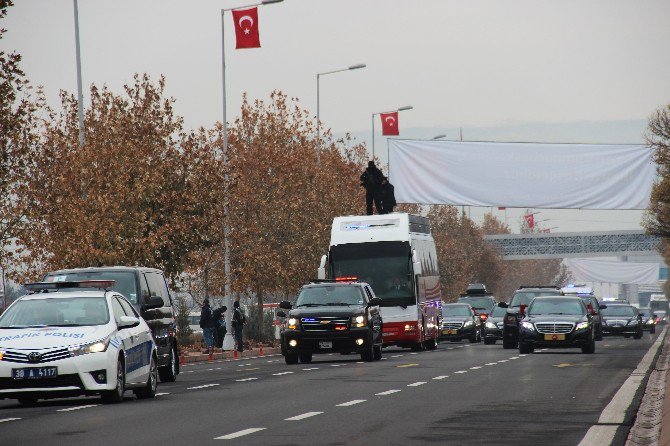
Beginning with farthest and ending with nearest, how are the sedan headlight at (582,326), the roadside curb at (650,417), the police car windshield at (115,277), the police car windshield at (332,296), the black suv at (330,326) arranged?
the sedan headlight at (582,326), the police car windshield at (332,296), the black suv at (330,326), the police car windshield at (115,277), the roadside curb at (650,417)

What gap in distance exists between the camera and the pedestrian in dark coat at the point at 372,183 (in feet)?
152

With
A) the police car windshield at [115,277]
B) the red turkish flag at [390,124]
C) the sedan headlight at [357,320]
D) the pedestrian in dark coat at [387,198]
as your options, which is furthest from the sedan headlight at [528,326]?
the red turkish flag at [390,124]

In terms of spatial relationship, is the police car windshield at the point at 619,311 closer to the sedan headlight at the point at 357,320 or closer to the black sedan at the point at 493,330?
the black sedan at the point at 493,330

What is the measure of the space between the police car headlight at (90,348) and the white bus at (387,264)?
21885 millimetres

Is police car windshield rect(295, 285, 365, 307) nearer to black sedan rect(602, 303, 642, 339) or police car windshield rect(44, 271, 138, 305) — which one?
police car windshield rect(44, 271, 138, 305)

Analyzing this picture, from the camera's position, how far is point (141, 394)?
2103 centimetres

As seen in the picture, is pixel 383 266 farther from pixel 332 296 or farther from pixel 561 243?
pixel 561 243

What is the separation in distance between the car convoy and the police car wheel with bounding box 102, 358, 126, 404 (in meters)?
0.02

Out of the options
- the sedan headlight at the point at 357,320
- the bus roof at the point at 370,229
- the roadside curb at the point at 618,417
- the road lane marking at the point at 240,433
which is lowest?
the roadside curb at the point at 618,417

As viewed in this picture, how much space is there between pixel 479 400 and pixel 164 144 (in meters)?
29.3

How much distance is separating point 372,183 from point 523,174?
11243mm

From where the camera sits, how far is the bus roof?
41406 mm

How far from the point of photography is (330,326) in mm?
33969

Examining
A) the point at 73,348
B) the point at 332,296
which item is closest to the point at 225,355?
the point at 332,296
